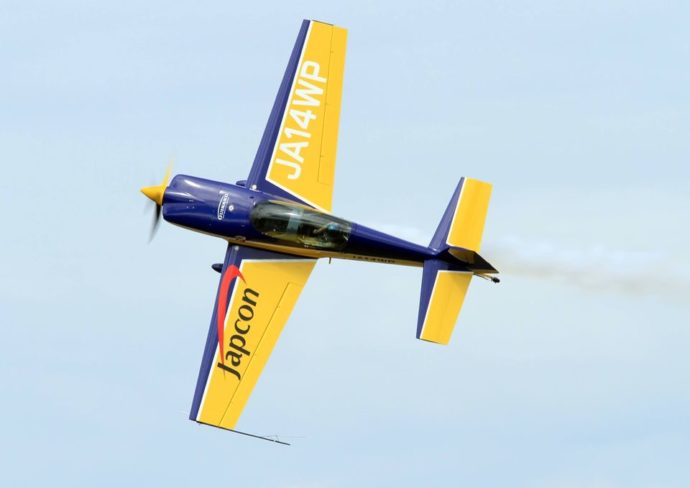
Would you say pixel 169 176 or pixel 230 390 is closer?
pixel 230 390

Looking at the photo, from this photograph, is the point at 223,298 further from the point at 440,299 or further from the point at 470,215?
the point at 470,215

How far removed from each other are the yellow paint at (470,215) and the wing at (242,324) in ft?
10.8

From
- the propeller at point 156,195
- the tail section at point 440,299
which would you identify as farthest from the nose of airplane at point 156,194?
the tail section at point 440,299

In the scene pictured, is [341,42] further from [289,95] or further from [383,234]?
[383,234]

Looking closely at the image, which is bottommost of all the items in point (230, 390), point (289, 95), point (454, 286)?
point (230, 390)

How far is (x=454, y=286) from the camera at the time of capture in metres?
38.0

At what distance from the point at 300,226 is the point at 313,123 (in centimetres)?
252

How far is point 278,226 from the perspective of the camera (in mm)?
39062

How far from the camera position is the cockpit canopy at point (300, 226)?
3894cm

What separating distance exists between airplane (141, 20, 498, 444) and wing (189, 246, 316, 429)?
0.02 metres

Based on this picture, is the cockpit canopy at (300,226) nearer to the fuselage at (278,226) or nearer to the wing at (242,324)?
the fuselage at (278,226)

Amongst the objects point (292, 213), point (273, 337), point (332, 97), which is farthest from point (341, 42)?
point (273, 337)

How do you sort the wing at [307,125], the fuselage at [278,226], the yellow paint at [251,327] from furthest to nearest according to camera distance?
1. the wing at [307,125]
2. the fuselage at [278,226]
3. the yellow paint at [251,327]

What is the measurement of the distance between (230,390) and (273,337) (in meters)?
1.49
